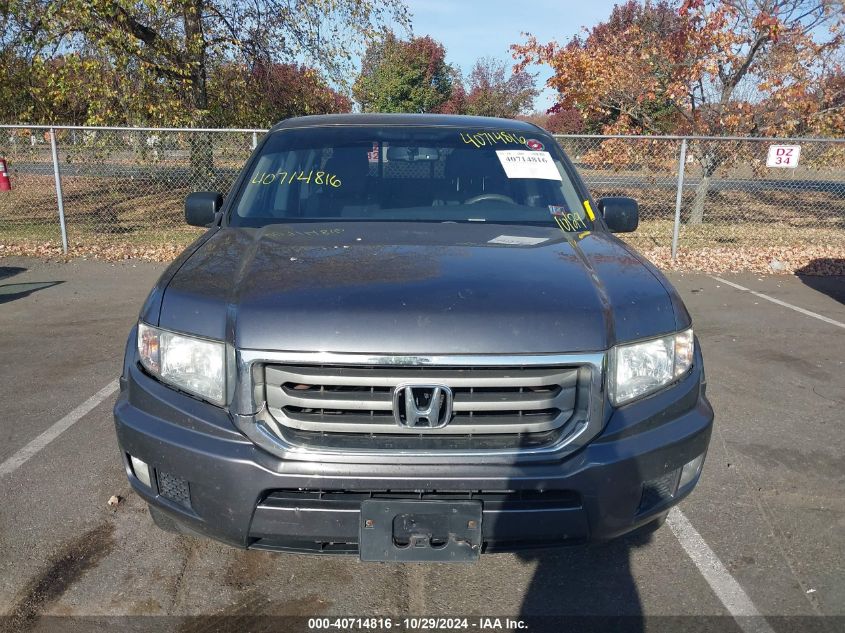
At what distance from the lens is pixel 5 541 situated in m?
3.01

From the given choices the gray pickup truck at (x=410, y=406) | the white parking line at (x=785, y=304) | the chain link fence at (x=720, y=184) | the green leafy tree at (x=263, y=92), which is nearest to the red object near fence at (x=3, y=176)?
the green leafy tree at (x=263, y=92)

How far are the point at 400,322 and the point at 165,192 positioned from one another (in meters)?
12.6

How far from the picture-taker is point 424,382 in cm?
216

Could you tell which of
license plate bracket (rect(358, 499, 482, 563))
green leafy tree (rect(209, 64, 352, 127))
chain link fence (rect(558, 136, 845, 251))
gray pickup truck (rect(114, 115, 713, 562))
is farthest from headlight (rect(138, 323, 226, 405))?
green leafy tree (rect(209, 64, 352, 127))

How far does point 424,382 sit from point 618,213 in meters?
2.18

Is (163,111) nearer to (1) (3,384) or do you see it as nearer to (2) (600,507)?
(1) (3,384)

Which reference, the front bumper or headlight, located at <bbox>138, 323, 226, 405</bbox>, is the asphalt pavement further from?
headlight, located at <bbox>138, 323, 226, 405</bbox>

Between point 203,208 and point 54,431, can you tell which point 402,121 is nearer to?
point 203,208

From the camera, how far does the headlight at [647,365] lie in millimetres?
2318

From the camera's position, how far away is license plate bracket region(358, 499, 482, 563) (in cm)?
216

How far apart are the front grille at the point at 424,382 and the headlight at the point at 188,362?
20 cm

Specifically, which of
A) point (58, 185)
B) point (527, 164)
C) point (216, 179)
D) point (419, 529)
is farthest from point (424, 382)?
point (216, 179)

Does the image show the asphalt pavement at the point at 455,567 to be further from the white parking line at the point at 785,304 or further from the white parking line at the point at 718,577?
the white parking line at the point at 785,304

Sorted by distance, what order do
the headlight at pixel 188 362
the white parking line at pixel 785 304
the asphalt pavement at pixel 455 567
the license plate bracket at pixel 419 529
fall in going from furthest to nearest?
the white parking line at pixel 785 304, the asphalt pavement at pixel 455 567, the headlight at pixel 188 362, the license plate bracket at pixel 419 529
